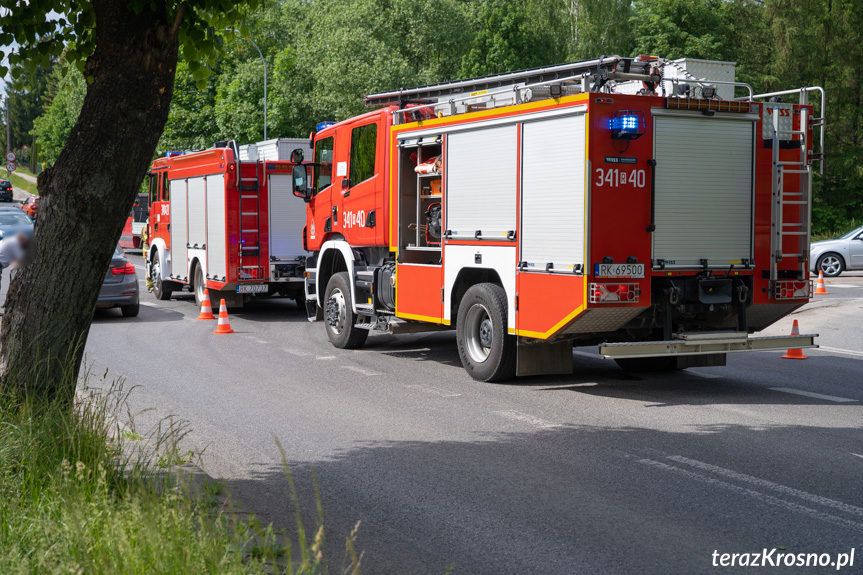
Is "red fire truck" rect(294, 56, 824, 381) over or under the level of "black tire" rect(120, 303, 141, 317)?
over

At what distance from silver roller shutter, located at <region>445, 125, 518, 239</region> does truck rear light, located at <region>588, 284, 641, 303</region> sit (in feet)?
4.57

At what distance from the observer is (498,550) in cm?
505

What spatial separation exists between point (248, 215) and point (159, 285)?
4.81 meters

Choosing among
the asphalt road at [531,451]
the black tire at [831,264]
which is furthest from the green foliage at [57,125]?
the asphalt road at [531,451]

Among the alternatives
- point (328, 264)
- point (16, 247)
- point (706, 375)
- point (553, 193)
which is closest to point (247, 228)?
point (328, 264)

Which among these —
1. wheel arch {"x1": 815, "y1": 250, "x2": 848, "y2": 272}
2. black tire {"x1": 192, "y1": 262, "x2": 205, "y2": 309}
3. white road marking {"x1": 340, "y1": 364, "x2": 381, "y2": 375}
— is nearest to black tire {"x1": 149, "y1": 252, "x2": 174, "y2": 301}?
black tire {"x1": 192, "y1": 262, "x2": 205, "y2": 309}

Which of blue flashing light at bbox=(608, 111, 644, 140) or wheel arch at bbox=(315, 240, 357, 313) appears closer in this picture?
blue flashing light at bbox=(608, 111, 644, 140)

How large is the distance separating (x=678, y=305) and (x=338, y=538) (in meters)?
5.08

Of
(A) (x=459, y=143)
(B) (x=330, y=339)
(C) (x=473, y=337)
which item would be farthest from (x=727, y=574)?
(B) (x=330, y=339)

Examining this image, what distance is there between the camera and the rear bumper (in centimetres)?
884

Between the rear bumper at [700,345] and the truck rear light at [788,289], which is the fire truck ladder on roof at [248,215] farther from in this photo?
the truck rear light at [788,289]

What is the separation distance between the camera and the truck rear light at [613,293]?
876 centimetres

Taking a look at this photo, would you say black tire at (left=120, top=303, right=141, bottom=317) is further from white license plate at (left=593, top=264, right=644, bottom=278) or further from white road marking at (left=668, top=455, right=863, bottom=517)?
white road marking at (left=668, top=455, right=863, bottom=517)

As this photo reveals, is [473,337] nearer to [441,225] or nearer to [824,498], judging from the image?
[441,225]
